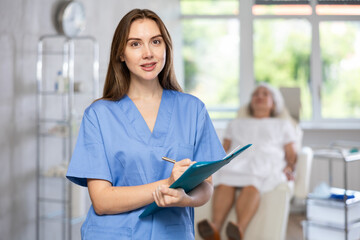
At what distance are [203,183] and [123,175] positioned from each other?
0.70 ft

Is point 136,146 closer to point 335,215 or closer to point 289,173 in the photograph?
point 335,215

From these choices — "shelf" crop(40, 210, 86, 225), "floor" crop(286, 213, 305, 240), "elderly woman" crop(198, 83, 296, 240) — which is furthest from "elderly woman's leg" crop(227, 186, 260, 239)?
"shelf" crop(40, 210, 86, 225)

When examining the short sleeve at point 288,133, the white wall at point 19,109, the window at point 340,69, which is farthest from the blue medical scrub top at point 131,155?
the window at point 340,69

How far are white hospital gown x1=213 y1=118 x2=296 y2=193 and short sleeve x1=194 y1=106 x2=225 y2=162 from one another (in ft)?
6.67

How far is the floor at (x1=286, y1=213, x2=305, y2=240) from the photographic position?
3.88 meters

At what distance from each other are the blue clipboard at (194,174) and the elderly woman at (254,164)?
1.85m

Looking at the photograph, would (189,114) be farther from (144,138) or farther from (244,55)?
(244,55)

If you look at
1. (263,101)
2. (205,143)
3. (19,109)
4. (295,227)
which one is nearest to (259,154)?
(263,101)

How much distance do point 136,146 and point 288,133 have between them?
2.73 meters

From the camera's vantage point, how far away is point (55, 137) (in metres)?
3.01

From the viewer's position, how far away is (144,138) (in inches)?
49.1

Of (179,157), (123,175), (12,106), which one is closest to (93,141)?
(123,175)

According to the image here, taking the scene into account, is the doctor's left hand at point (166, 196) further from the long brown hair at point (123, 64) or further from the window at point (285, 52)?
the window at point (285, 52)

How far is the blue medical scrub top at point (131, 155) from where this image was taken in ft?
3.95
